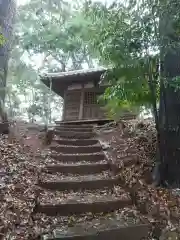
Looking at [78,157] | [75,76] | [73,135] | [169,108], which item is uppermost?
[75,76]

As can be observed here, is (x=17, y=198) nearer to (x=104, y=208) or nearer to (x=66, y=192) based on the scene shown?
(x=66, y=192)

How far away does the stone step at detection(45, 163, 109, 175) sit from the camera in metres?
5.32

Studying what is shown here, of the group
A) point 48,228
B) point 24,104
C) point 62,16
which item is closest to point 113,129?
point 48,228

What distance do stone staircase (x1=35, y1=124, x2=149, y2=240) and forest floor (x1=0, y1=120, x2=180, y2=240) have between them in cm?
17

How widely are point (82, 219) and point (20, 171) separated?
1.54m

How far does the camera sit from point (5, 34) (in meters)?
7.24

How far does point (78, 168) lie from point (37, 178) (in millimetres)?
969

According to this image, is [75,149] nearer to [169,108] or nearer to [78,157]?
[78,157]

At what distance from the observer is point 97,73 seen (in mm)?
13445

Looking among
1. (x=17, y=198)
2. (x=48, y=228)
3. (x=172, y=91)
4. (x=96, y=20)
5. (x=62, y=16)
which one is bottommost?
(x=48, y=228)

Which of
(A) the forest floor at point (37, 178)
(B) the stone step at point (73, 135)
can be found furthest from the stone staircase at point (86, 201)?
(B) the stone step at point (73, 135)

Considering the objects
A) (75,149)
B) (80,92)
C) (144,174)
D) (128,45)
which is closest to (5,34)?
(75,149)

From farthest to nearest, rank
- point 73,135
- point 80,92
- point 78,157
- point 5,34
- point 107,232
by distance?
point 80,92 → point 73,135 → point 5,34 → point 78,157 → point 107,232

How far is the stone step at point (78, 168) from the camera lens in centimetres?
532
